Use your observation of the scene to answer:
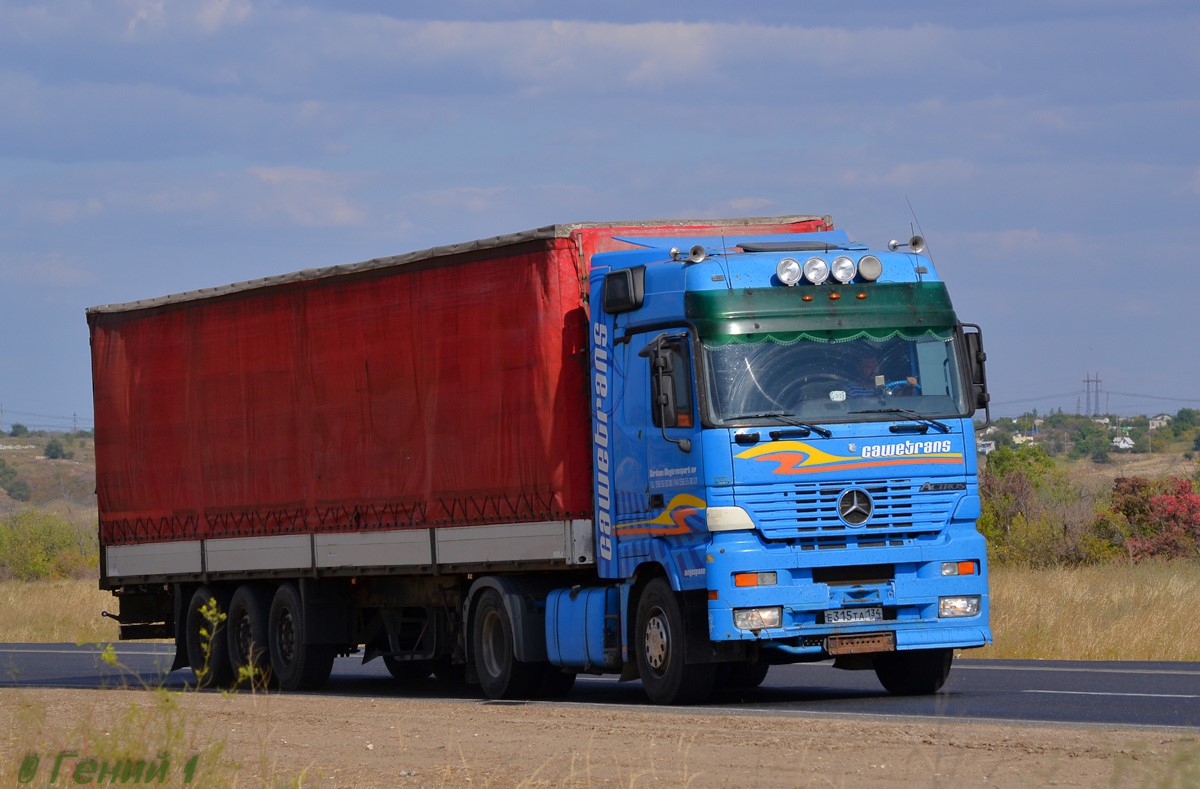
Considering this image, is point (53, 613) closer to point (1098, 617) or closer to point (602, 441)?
point (1098, 617)

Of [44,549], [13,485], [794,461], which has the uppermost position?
[13,485]

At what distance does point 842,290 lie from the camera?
607 inches

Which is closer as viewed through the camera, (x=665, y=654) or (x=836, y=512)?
(x=836, y=512)

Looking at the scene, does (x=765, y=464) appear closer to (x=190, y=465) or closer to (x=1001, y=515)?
(x=190, y=465)

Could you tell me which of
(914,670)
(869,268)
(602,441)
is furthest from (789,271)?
(914,670)

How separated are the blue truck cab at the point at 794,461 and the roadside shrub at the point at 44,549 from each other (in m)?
46.7

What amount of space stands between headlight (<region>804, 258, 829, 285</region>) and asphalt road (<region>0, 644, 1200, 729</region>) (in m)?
3.36

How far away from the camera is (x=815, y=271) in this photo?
15.4 m

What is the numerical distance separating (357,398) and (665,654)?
5319 mm

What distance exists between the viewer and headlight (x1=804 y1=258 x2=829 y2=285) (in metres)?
15.3

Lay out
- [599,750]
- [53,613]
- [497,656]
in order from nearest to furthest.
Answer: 1. [599,750]
2. [497,656]
3. [53,613]

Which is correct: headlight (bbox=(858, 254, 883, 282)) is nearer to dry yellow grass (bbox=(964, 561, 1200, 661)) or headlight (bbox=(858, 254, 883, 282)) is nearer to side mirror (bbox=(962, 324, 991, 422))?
side mirror (bbox=(962, 324, 991, 422))

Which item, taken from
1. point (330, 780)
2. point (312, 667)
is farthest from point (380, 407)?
point (330, 780)

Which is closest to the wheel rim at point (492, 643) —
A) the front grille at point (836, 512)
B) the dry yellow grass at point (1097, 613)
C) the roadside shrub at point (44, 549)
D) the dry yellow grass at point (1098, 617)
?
the front grille at point (836, 512)
